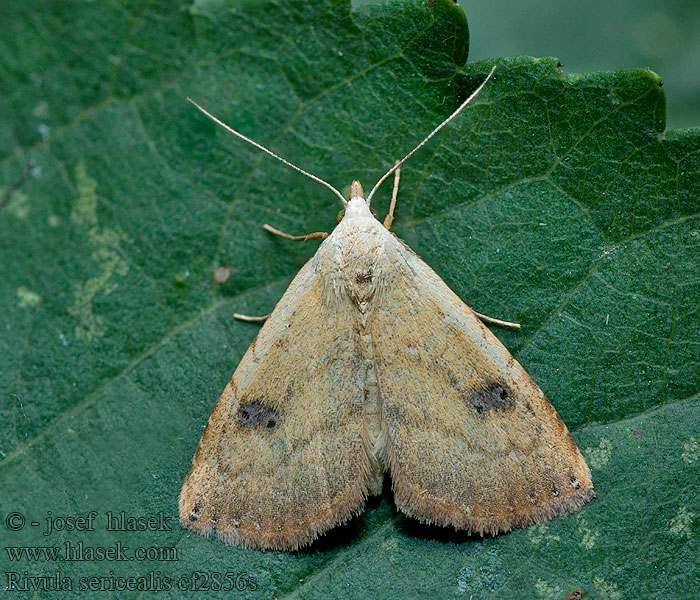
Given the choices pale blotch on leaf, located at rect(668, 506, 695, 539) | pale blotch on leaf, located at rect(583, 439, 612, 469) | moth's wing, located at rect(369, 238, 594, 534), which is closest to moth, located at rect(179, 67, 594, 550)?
moth's wing, located at rect(369, 238, 594, 534)

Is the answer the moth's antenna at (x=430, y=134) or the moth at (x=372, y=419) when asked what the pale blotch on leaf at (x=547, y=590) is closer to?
the moth at (x=372, y=419)

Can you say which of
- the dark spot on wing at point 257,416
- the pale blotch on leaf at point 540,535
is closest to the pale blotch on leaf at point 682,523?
the pale blotch on leaf at point 540,535

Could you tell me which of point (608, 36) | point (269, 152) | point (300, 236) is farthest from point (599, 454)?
point (608, 36)

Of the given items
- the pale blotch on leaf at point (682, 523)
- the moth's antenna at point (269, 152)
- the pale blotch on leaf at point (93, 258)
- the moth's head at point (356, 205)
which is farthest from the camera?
the pale blotch on leaf at point (93, 258)

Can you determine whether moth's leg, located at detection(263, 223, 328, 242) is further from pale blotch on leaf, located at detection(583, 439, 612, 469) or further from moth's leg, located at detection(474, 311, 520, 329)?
pale blotch on leaf, located at detection(583, 439, 612, 469)

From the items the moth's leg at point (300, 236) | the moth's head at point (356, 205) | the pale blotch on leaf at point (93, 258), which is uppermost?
the moth's head at point (356, 205)

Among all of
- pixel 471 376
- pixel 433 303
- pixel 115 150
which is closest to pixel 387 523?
pixel 471 376

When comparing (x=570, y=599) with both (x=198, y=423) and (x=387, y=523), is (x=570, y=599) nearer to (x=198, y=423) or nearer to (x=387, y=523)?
(x=387, y=523)
